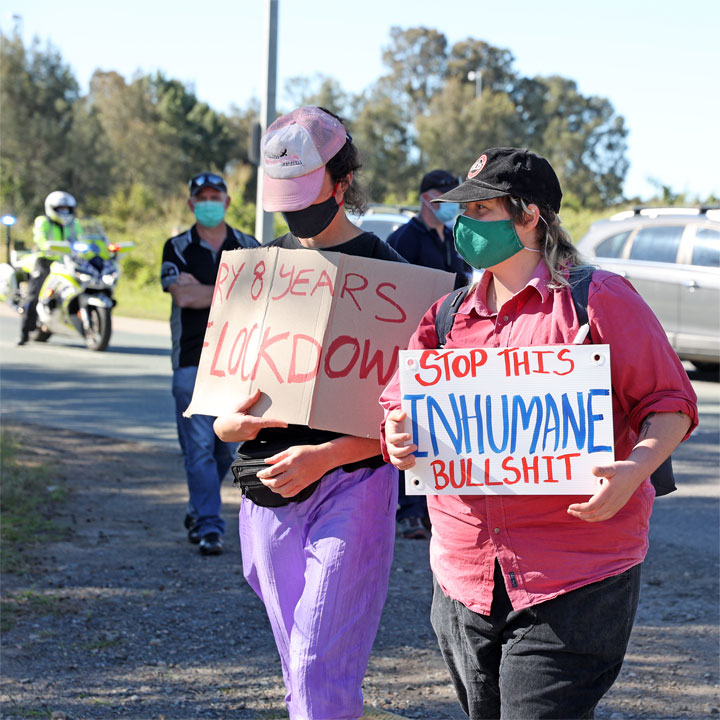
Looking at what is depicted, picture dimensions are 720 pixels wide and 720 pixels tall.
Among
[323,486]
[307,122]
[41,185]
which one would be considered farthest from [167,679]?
[41,185]

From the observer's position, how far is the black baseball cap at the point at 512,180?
2416 mm

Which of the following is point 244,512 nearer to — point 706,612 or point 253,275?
point 253,275

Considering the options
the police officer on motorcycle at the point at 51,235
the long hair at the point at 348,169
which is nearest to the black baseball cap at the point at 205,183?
the long hair at the point at 348,169

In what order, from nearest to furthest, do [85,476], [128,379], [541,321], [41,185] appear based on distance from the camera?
[541,321] → [85,476] → [128,379] → [41,185]

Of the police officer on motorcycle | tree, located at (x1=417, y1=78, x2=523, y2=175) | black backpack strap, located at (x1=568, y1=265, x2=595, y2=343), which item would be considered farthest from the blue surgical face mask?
tree, located at (x1=417, y1=78, x2=523, y2=175)

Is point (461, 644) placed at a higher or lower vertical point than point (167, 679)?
higher

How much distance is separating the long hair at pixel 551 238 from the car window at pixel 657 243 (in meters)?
10.5

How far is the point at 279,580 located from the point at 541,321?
1032 millimetres

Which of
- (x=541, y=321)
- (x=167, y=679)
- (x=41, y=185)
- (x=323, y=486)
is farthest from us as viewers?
(x=41, y=185)

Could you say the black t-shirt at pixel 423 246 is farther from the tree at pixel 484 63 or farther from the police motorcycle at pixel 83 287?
the tree at pixel 484 63

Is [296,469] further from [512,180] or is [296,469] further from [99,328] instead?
[99,328]

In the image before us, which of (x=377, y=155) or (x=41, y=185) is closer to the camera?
(x=41, y=185)

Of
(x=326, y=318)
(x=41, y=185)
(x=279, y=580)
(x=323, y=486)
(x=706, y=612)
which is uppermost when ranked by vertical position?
(x=326, y=318)

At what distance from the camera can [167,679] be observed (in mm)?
4113
